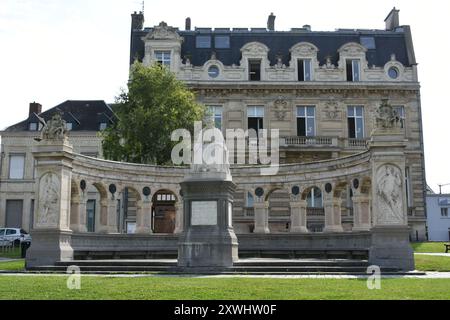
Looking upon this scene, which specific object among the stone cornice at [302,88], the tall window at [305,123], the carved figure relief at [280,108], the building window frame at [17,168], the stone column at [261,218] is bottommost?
the stone column at [261,218]

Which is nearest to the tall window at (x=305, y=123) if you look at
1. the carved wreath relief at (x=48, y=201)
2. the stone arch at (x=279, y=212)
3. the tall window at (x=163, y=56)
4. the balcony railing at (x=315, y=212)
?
the stone arch at (x=279, y=212)

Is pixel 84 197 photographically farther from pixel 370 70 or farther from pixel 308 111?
pixel 370 70

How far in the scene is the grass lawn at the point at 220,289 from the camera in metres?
13.6

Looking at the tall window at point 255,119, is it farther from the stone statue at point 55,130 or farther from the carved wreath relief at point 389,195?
the carved wreath relief at point 389,195

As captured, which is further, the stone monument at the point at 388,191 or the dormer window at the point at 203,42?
the dormer window at the point at 203,42

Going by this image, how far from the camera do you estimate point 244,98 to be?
51.6 metres

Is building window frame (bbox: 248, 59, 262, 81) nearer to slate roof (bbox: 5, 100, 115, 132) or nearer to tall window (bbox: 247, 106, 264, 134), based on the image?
tall window (bbox: 247, 106, 264, 134)

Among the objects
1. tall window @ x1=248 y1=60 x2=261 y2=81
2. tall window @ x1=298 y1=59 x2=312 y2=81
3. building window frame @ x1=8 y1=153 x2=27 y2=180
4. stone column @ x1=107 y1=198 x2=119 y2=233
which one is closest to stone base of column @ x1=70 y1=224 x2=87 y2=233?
stone column @ x1=107 y1=198 x2=119 y2=233

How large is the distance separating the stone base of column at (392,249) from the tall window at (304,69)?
1214 inches

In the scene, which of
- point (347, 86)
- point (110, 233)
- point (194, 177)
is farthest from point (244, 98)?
point (194, 177)

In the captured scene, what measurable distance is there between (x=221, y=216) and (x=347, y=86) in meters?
32.7

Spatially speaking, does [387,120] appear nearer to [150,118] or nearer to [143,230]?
[143,230]

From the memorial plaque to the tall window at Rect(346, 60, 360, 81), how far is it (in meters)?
34.6
